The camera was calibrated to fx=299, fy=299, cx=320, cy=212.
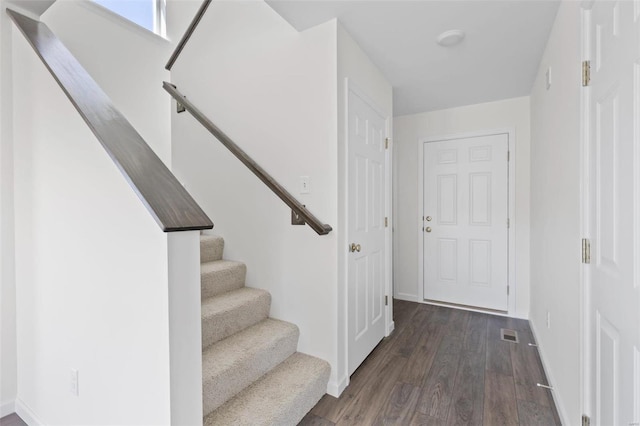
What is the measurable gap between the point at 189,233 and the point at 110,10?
292 cm

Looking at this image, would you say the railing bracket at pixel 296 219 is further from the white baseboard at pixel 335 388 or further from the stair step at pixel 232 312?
the white baseboard at pixel 335 388

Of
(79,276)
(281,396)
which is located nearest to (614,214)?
(281,396)

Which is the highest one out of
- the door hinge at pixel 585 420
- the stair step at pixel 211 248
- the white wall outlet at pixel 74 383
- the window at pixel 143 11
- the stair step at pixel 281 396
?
the window at pixel 143 11

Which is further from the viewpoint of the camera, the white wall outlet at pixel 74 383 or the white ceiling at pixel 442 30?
the white ceiling at pixel 442 30

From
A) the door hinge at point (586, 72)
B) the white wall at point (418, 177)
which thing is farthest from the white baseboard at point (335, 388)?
the white wall at point (418, 177)

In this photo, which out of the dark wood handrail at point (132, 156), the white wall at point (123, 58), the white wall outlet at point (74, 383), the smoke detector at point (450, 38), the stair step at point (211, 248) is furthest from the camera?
the white wall at point (123, 58)

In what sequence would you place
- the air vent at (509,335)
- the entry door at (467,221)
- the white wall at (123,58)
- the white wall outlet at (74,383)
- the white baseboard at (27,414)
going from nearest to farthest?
the white wall outlet at (74,383) < the white baseboard at (27,414) < the white wall at (123,58) < the air vent at (509,335) < the entry door at (467,221)

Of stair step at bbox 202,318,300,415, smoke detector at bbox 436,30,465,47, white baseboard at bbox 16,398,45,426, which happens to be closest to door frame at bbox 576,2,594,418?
Result: smoke detector at bbox 436,30,465,47

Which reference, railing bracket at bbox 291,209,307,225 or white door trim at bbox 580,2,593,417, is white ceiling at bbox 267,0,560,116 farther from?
railing bracket at bbox 291,209,307,225

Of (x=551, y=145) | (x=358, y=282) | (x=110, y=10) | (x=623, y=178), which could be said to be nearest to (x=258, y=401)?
(x=358, y=282)

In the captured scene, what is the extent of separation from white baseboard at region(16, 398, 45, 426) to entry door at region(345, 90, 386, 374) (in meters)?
1.72

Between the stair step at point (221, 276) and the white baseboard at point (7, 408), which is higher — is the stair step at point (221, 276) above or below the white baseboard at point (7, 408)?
above

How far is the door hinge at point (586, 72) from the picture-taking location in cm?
129

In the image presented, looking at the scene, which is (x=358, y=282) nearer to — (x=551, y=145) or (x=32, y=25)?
(x=551, y=145)
